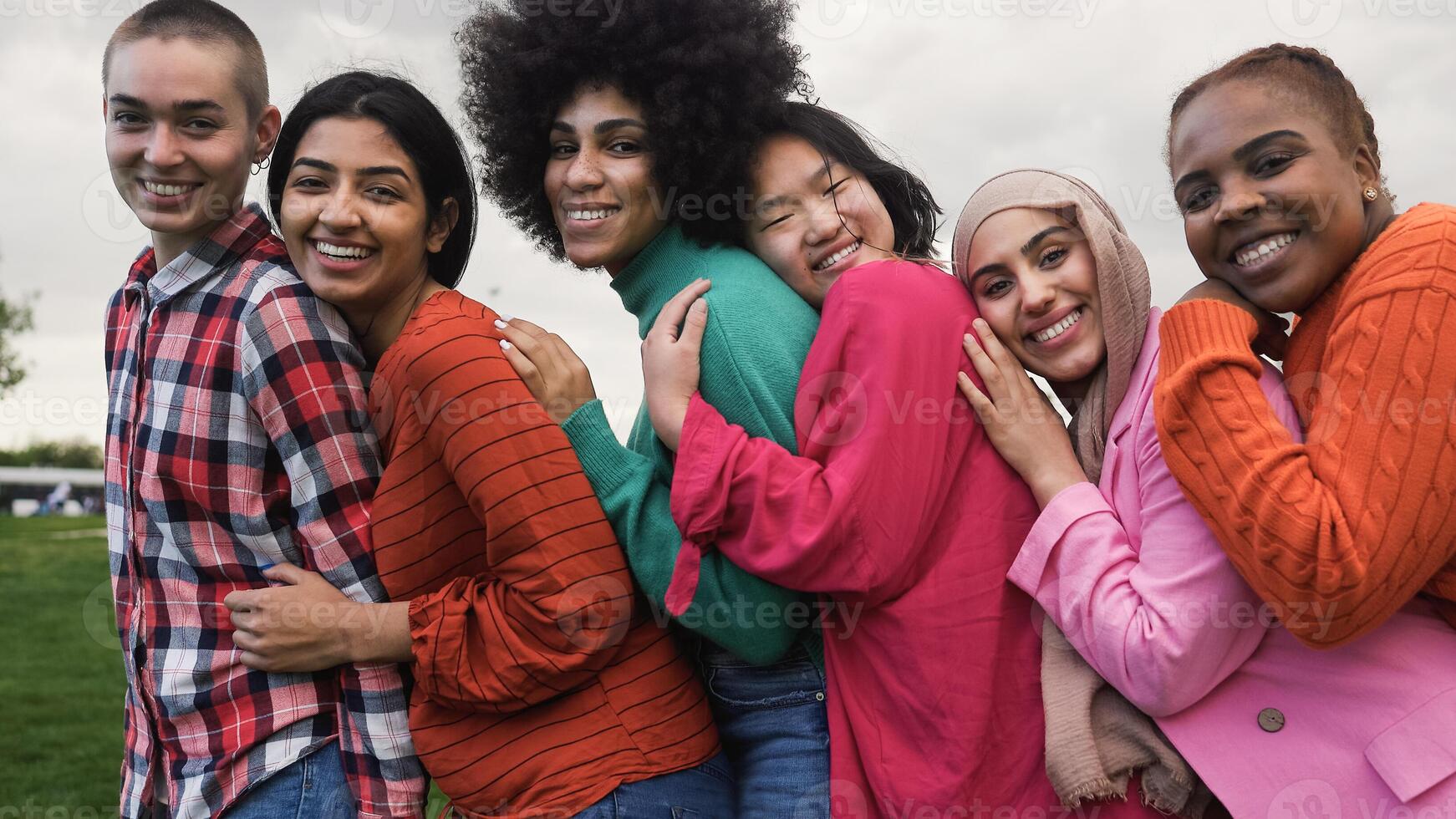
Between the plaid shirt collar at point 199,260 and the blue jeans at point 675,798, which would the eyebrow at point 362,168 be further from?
the blue jeans at point 675,798

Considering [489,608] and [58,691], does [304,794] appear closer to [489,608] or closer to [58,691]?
[489,608]

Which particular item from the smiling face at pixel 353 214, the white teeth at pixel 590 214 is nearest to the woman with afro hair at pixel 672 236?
the white teeth at pixel 590 214

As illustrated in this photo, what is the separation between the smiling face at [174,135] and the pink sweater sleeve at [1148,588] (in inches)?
94.2

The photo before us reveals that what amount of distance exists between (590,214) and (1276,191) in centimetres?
171

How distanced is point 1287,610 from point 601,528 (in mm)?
1465

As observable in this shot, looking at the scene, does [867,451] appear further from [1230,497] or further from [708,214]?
[708,214]

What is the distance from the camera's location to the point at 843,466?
2.42 m

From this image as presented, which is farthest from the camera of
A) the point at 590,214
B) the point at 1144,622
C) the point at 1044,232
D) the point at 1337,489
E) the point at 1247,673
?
the point at 590,214

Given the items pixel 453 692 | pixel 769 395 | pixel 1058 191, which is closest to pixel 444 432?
pixel 453 692

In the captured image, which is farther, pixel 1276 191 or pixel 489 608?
pixel 489 608

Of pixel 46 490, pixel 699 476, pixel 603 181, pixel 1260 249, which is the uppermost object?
pixel 603 181

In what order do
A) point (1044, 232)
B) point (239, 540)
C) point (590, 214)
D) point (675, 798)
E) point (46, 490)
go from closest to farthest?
point (675, 798) < point (1044, 232) < point (239, 540) < point (590, 214) < point (46, 490)

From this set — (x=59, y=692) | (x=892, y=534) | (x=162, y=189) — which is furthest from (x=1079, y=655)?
(x=59, y=692)

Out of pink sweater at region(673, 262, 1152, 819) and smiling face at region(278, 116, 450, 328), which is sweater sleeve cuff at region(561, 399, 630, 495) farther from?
smiling face at region(278, 116, 450, 328)
